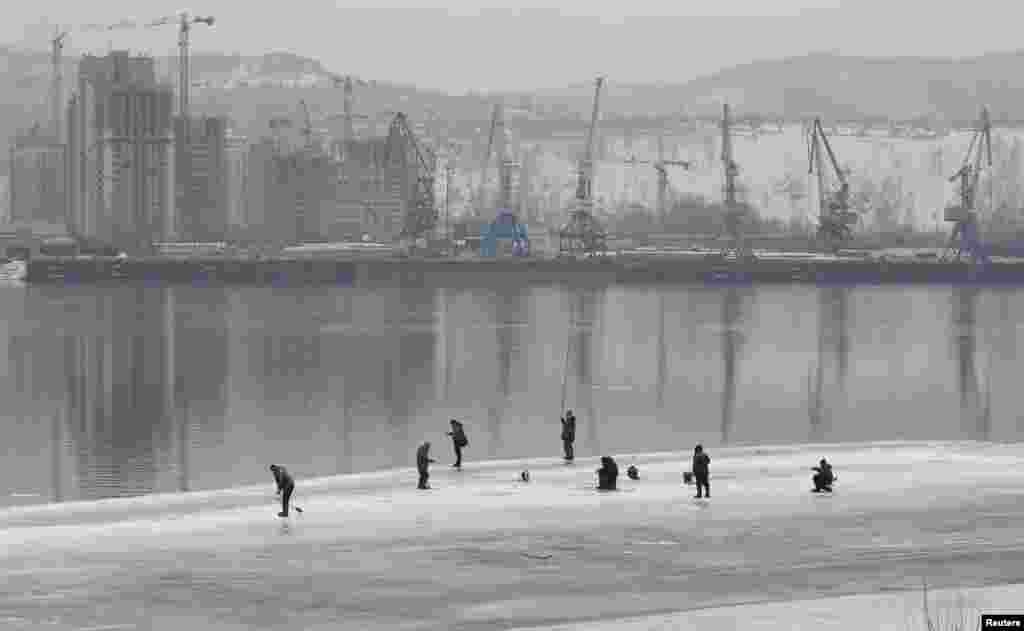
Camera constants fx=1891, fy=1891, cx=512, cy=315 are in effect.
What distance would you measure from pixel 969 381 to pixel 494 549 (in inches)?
2477

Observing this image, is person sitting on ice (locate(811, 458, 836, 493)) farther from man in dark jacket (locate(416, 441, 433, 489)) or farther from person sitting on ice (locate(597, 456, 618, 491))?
man in dark jacket (locate(416, 441, 433, 489))

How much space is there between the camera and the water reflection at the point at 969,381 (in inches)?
2566

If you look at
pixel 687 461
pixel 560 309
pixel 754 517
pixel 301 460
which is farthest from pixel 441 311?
pixel 754 517

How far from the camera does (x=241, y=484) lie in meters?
46.1

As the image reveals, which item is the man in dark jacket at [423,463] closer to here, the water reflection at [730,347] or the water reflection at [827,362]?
the water reflection at [730,347]

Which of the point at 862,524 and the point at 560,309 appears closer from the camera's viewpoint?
the point at 862,524

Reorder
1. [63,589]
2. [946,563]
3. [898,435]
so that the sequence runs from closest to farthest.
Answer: [63,589] < [946,563] < [898,435]

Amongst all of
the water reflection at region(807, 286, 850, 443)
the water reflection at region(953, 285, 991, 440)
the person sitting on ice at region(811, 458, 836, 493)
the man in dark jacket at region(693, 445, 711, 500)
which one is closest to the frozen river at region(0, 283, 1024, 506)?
the water reflection at region(953, 285, 991, 440)

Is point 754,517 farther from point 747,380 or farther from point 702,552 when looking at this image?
point 747,380

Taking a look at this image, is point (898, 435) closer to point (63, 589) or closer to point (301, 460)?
point (301, 460)

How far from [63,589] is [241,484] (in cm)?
2375

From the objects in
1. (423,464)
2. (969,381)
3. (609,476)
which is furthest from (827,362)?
(423,464)

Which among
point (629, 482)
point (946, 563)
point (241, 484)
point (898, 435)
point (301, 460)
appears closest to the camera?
point (946, 563)

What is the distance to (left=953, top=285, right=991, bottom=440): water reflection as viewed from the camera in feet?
214
